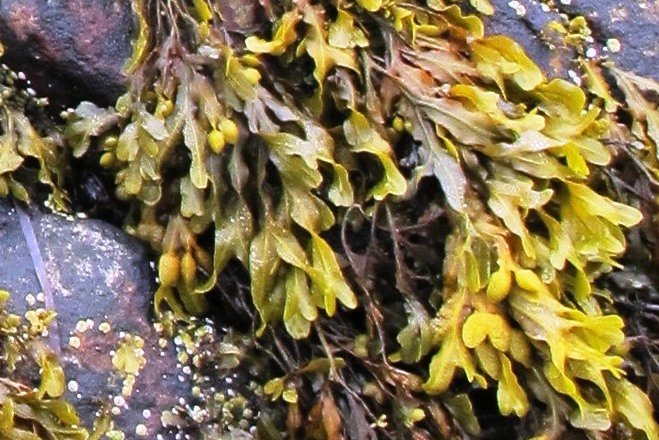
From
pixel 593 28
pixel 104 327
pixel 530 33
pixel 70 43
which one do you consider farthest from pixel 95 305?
pixel 593 28

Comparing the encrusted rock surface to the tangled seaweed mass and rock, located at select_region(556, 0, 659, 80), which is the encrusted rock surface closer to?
the tangled seaweed mass

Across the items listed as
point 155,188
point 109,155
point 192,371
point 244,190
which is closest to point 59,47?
point 109,155

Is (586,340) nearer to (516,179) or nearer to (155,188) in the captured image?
(516,179)

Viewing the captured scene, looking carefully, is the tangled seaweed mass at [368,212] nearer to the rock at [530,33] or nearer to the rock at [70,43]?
the rock at [70,43]

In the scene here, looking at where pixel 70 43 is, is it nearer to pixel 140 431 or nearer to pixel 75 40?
pixel 75 40

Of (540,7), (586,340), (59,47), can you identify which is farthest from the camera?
(540,7)
